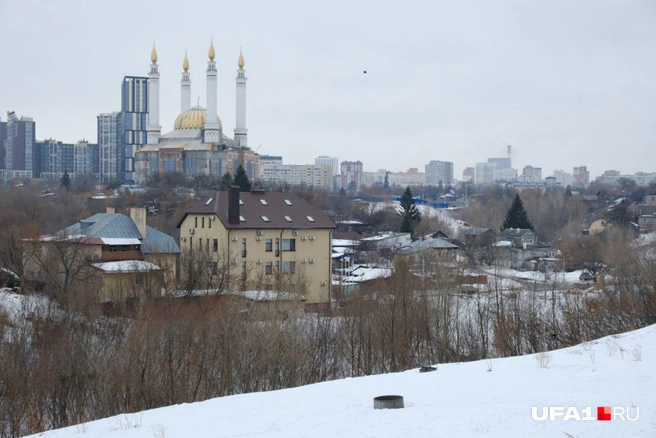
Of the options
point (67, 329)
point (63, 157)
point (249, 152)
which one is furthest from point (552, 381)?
point (63, 157)

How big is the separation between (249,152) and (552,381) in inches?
3476

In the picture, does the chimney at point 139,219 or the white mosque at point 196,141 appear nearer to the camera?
the chimney at point 139,219

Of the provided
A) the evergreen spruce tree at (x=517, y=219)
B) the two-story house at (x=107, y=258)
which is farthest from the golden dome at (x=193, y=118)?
the two-story house at (x=107, y=258)

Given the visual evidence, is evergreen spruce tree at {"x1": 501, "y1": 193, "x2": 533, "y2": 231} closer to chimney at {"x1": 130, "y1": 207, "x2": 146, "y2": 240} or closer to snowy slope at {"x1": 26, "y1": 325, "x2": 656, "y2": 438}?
chimney at {"x1": 130, "y1": 207, "x2": 146, "y2": 240}

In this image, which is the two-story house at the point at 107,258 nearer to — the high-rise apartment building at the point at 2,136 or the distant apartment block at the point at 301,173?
the high-rise apartment building at the point at 2,136

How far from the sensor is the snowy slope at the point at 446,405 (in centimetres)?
909

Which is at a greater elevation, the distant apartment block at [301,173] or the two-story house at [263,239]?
the distant apartment block at [301,173]

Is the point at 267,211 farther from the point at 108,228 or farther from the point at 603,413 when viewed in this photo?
the point at 603,413

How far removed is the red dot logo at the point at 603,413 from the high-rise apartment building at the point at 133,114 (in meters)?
129

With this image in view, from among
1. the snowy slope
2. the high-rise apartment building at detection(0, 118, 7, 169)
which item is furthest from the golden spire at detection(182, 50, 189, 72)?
the snowy slope

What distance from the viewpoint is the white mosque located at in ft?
307

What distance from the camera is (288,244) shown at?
109 feet

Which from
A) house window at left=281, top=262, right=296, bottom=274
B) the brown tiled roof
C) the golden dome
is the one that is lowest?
house window at left=281, top=262, right=296, bottom=274

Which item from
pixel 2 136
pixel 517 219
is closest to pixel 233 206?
pixel 517 219
